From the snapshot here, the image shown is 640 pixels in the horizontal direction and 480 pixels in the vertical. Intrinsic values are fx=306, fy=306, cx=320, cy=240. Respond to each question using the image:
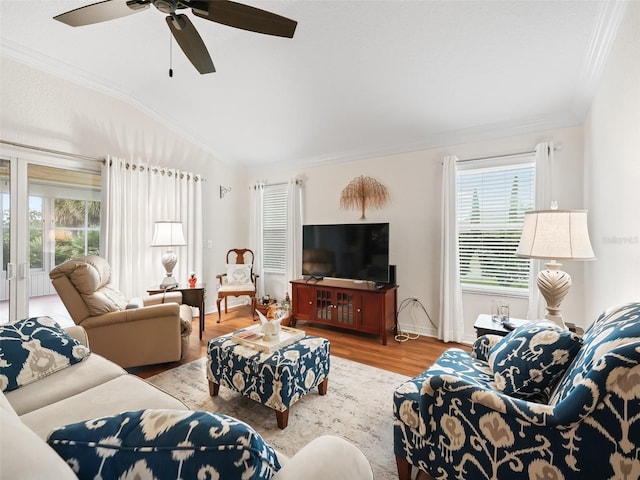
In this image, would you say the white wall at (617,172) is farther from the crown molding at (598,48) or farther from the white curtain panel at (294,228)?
the white curtain panel at (294,228)

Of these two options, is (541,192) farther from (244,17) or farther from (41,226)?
(41,226)

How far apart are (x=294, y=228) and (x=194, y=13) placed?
10.5 feet

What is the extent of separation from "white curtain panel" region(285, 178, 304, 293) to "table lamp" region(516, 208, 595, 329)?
310 cm

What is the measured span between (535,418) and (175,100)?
14.3 feet

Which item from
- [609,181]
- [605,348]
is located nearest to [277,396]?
[605,348]

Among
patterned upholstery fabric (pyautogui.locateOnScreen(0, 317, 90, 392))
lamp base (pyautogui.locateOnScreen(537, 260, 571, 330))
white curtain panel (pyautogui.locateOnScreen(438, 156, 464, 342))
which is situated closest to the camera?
patterned upholstery fabric (pyautogui.locateOnScreen(0, 317, 90, 392))

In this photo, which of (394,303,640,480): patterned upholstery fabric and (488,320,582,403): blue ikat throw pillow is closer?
(394,303,640,480): patterned upholstery fabric

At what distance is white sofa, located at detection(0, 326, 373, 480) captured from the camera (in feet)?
1.67

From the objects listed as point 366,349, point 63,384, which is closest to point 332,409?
point 366,349

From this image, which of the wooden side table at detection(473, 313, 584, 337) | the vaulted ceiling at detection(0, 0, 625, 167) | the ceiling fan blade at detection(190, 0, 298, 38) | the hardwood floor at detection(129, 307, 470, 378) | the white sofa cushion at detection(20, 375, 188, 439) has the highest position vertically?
the vaulted ceiling at detection(0, 0, 625, 167)

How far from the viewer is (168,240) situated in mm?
3689

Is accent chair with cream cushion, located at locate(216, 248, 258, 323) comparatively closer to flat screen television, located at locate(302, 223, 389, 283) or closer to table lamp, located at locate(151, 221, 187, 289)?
table lamp, located at locate(151, 221, 187, 289)

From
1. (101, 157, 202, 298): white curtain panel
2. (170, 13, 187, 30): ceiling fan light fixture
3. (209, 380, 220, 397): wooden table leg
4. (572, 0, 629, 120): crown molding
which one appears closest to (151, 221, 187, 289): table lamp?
(101, 157, 202, 298): white curtain panel

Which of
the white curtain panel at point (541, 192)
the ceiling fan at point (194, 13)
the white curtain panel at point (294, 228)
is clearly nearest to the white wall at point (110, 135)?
the white curtain panel at point (294, 228)
